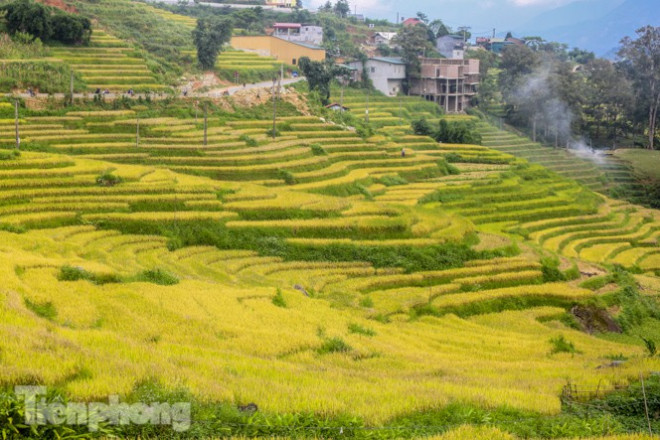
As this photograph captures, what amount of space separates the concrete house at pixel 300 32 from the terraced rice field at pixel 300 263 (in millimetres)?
24345

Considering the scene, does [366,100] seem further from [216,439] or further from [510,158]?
[216,439]

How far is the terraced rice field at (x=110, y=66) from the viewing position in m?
35.2

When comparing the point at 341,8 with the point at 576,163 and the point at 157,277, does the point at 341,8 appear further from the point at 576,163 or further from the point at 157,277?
the point at 157,277

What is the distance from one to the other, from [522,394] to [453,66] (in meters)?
48.6

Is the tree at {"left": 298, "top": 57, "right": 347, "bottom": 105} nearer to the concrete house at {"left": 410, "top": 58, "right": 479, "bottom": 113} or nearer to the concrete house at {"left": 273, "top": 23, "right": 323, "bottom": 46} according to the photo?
the concrete house at {"left": 410, "top": 58, "right": 479, "bottom": 113}

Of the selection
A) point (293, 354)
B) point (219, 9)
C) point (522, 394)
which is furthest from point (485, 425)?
point (219, 9)

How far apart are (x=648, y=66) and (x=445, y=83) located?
46.5 ft

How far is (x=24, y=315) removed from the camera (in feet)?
34.8

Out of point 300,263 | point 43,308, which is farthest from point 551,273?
point 43,308

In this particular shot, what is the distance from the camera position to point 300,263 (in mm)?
20734

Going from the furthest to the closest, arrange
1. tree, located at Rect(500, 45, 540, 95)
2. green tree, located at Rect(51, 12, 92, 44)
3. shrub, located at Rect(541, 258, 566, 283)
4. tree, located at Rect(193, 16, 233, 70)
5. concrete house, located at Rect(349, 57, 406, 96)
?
1. tree, located at Rect(500, 45, 540, 95)
2. concrete house, located at Rect(349, 57, 406, 96)
3. tree, located at Rect(193, 16, 233, 70)
4. green tree, located at Rect(51, 12, 92, 44)
5. shrub, located at Rect(541, 258, 566, 283)

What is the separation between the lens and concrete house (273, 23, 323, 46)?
206 ft

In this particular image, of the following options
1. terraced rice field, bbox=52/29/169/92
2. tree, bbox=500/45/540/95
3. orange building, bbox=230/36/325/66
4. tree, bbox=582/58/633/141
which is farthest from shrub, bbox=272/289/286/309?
tree, bbox=500/45/540/95

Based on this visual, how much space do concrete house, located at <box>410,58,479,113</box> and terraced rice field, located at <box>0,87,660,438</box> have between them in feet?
50.5
